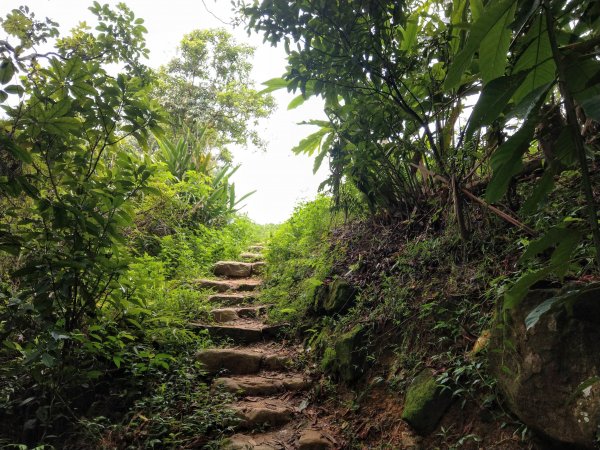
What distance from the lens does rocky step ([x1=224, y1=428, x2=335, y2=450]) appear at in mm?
2273

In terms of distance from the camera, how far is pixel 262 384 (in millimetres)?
3008

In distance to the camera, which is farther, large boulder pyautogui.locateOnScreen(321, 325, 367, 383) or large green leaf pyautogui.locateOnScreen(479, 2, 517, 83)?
large boulder pyautogui.locateOnScreen(321, 325, 367, 383)

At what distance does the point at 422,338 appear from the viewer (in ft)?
7.68

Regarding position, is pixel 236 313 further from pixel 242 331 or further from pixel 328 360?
pixel 328 360

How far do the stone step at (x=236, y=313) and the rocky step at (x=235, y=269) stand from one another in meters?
1.10

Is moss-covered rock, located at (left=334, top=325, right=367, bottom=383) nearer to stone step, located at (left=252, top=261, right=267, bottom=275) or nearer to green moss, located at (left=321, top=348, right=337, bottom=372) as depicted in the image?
green moss, located at (left=321, top=348, right=337, bottom=372)

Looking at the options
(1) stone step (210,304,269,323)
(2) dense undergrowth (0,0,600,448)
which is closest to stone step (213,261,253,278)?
(1) stone step (210,304,269,323)

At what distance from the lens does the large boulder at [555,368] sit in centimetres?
137

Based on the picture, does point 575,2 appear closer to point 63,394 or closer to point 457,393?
point 457,393

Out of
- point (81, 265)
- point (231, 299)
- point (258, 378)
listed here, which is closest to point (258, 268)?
point (231, 299)

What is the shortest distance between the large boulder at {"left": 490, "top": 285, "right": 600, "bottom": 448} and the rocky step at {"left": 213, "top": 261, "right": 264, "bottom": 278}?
4179 millimetres

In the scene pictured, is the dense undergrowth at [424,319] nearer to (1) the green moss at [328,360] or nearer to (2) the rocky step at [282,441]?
(1) the green moss at [328,360]

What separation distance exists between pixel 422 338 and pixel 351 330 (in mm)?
690

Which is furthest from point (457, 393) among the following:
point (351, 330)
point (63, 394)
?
point (63, 394)
